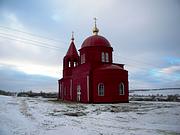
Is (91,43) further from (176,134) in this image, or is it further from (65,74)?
(176,134)

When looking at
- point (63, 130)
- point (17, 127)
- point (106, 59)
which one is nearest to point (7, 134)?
point (17, 127)

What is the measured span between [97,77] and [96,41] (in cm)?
630

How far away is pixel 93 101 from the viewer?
29.2 metres

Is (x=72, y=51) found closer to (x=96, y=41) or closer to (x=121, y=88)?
(x=96, y=41)

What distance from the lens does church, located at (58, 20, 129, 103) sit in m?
28.6

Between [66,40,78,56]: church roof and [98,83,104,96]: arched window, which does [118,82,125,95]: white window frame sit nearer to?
[98,83,104,96]: arched window

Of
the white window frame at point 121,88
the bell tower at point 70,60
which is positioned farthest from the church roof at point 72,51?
the white window frame at point 121,88

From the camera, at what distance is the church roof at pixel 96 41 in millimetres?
32906

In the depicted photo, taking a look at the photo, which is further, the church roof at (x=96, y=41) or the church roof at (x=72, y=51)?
the church roof at (x=72, y=51)

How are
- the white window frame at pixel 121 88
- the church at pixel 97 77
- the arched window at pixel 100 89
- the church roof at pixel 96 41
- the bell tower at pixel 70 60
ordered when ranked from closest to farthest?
1. the church at pixel 97 77
2. the arched window at pixel 100 89
3. the white window frame at pixel 121 88
4. the church roof at pixel 96 41
5. the bell tower at pixel 70 60

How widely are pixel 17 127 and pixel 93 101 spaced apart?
1996cm

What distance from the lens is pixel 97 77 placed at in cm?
2928

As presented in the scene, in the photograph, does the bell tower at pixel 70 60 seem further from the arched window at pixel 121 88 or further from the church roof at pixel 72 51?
the arched window at pixel 121 88

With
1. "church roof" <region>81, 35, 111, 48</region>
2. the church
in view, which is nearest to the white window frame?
the church
